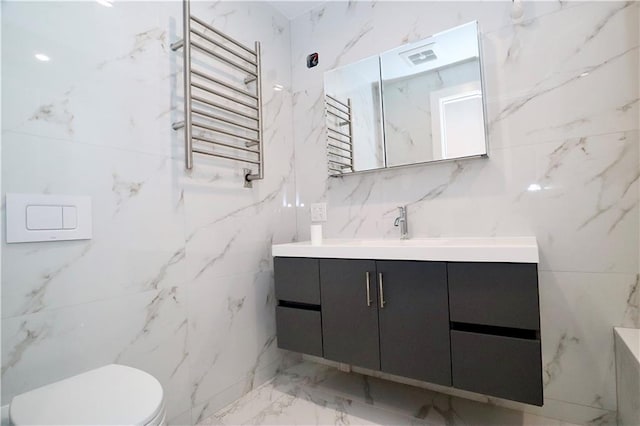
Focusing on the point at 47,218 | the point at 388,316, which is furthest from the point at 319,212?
the point at 47,218

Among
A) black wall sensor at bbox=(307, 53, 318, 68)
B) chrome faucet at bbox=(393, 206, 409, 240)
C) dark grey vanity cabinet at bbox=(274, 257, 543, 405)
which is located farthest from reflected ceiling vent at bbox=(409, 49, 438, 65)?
dark grey vanity cabinet at bbox=(274, 257, 543, 405)

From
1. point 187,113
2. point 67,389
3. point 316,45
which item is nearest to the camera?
point 67,389

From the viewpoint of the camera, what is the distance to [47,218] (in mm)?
1078

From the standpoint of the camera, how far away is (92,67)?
4.01 ft

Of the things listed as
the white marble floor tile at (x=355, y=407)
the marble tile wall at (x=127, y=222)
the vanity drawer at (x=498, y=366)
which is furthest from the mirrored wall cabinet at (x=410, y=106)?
the white marble floor tile at (x=355, y=407)

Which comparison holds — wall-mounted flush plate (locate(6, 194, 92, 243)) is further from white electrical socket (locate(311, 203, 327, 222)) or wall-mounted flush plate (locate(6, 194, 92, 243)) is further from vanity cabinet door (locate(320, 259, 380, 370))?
white electrical socket (locate(311, 203, 327, 222))

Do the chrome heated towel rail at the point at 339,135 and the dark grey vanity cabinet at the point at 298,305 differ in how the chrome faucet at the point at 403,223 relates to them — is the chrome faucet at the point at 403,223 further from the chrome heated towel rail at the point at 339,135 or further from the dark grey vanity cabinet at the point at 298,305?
the dark grey vanity cabinet at the point at 298,305

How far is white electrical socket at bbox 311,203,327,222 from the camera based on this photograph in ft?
6.90

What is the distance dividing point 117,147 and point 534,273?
1618 mm

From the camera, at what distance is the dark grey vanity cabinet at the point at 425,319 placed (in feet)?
3.79

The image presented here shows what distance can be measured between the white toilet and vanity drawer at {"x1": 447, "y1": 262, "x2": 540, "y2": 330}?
1.05 m

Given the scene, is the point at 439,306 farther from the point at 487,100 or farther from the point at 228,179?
the point at 228,179

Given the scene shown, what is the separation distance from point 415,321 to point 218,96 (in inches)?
55.7

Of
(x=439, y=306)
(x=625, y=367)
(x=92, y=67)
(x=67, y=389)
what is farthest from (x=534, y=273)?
(x=92, y=67)
